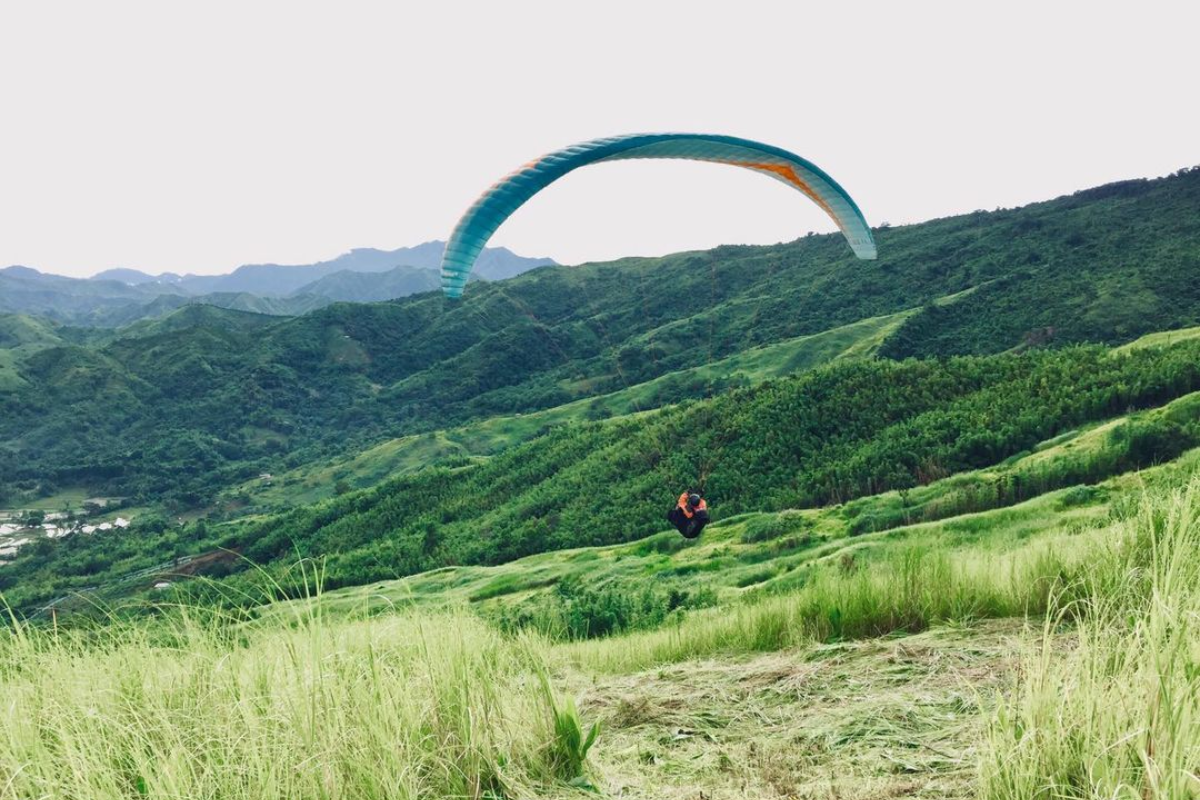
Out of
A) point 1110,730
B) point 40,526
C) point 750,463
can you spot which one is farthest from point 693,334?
point 1110,730

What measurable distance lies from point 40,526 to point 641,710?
167770mm

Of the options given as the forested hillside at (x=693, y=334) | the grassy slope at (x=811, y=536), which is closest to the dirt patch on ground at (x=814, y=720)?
the grassy slope at (x=811, y=536)

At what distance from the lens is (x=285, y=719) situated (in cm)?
355

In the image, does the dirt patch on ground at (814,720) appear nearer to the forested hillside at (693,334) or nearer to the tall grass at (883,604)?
the tall grass at (883,604)

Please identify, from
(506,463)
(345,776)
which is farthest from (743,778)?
(506,463)

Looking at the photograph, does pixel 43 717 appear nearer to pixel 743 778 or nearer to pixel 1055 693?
pixel 743 778

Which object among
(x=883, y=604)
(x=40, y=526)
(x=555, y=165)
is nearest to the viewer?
(x=883, y=604)

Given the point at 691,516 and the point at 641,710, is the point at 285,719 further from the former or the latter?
the point at 691,516

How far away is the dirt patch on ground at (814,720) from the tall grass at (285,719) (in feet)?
2.20

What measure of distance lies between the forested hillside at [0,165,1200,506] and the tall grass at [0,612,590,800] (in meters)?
64.4

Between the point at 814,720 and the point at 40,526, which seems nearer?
the point at 814,720

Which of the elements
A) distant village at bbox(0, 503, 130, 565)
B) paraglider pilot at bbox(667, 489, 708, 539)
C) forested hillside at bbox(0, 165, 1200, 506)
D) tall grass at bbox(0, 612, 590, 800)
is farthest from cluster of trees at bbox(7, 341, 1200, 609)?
distant village at bbox(0, 503, 130, 565)

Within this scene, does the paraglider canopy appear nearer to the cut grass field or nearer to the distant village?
the cut grass field

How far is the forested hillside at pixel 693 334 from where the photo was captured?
96938 mm
